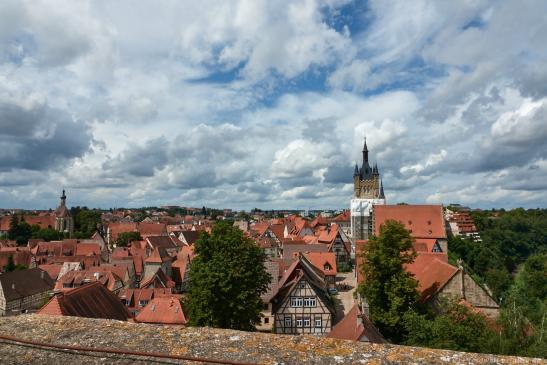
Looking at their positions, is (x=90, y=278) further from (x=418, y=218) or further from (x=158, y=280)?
(x=418, y=218)

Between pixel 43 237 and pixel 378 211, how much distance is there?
8265 cm

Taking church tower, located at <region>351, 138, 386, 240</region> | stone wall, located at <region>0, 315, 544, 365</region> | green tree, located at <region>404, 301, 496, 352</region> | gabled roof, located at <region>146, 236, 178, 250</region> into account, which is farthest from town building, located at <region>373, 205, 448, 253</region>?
stone wall, located at <region>0, 315, 544, 365</region>

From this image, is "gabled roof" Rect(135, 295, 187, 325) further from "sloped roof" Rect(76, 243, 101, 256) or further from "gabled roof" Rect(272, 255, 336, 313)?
"sloped roof" Rect(76, 243, 101, 256)

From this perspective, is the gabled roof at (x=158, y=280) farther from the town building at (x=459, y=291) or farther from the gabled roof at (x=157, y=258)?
the town building at (x=459, y=291)

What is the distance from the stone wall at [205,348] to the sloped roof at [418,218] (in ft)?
167

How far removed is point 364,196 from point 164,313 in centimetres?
5850

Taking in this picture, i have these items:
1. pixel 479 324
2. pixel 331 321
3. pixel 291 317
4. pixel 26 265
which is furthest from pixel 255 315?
pixel 26 265

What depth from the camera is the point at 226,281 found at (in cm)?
2427

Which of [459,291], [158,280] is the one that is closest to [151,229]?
[158,280]

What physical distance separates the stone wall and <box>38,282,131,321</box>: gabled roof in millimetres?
17838

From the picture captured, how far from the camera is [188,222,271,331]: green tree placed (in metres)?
24.2

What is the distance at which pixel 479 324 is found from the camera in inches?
749

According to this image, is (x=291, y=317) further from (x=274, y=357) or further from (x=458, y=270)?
(x=274, y=357)

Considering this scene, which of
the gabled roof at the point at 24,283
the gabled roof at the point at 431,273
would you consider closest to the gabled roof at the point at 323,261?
the gabled roof at the point at 431,273
